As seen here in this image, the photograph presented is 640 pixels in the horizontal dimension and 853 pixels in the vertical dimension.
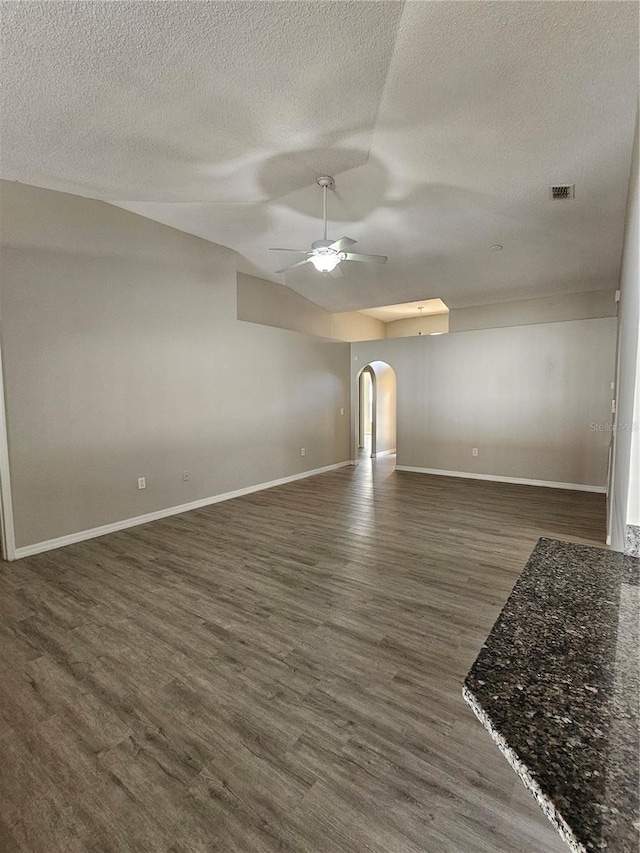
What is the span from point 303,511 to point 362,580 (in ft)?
6.57

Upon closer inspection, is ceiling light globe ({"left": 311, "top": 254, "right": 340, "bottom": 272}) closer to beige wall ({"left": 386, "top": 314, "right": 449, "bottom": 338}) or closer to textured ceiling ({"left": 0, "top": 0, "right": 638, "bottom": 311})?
textured ceiling ({"left": 0, "top": 0, "right": 638, "bottom": 311})

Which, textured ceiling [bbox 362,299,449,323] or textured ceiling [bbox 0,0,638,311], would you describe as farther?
textured ceiling [bbox 362,299,449,323]

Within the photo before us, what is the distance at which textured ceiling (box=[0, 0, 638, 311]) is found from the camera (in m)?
1.82

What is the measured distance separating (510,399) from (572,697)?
21.0ft

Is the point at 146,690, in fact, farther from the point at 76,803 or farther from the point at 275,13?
the point at 275,13

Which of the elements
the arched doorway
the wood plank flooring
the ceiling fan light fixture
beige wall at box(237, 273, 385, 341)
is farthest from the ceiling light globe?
the arched doorway

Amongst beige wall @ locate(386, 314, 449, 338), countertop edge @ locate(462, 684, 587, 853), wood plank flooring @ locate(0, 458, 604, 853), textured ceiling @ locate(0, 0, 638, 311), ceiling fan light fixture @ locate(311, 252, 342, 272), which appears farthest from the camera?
beige wall @ locate(386, 314, 449, 338)

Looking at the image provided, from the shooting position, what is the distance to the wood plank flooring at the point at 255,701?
1.35 m

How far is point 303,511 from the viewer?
5023 millimetres

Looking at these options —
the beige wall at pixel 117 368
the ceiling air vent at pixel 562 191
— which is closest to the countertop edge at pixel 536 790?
the ceiling air vent at pixel 562 191

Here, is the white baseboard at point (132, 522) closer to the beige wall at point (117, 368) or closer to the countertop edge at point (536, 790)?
the beige wall at point (117, 368)

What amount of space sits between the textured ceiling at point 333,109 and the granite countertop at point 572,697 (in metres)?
2.53

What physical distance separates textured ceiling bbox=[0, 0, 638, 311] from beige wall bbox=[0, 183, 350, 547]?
0.52 meters

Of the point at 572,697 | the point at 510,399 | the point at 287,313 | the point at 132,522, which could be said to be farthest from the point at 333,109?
the point at 510,399
